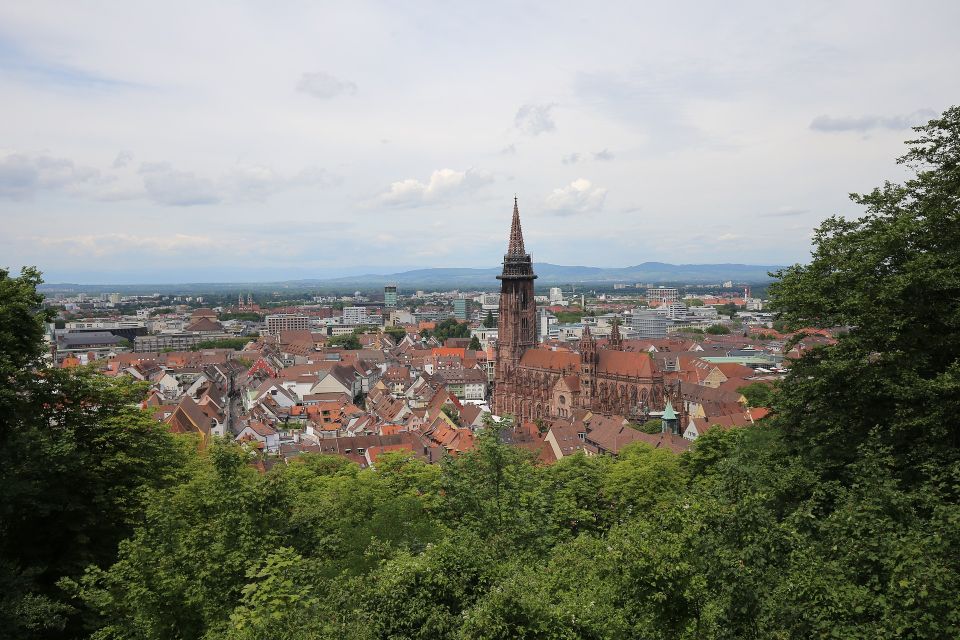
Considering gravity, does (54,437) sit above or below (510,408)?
above

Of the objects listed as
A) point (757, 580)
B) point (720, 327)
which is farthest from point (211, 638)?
point (720, 327)

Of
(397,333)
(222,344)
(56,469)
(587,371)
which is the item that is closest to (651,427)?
(587,371)

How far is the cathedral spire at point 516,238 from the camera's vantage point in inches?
3310

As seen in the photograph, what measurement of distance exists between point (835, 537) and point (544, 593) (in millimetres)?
6081

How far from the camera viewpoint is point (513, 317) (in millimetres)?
83375

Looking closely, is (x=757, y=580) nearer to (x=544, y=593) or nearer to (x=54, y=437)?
(x=544, y=593)

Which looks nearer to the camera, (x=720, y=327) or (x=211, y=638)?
(x=211, y=638)

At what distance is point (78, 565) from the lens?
16250mm

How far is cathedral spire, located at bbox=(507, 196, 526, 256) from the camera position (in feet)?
276

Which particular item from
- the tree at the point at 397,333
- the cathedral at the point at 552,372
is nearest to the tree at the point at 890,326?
the cathedral at the point at 552,372

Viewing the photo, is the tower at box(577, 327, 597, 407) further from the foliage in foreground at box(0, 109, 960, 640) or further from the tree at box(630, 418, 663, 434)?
the foliage in foreground at box(0, 109, 960, 640)

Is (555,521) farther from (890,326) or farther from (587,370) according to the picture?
(587,370)

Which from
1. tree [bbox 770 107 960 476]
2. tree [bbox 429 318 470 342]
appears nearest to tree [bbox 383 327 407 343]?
tree [bbox 429 318 470 342]

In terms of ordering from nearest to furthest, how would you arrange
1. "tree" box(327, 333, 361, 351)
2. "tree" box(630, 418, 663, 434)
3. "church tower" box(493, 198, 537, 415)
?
1. "tree" box(630, 418, 663, 434)
2. "church tower" box(493, 198, 537, 415)
3. "tree" box(327, 333, 361, 351)
